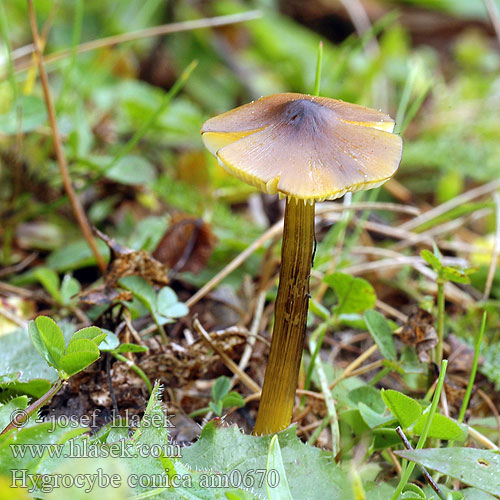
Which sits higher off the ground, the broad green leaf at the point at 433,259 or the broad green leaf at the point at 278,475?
the broad green leaf at the point at 433,259

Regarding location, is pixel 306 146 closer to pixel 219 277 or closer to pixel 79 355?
pixel 79 355

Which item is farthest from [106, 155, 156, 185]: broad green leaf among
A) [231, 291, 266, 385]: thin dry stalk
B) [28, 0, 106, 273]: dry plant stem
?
[231, 291, 266, 385]: thin dry stalk

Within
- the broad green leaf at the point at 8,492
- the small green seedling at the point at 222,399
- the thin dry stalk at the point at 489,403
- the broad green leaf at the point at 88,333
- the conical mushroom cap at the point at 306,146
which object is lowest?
the thin dry stalk at the point at 489,403

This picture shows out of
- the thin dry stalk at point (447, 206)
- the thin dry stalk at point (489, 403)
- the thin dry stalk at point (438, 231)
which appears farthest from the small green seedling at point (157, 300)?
the thin dry stalk at point (447, 206)

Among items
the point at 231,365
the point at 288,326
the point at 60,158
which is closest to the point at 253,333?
the point at 231,365

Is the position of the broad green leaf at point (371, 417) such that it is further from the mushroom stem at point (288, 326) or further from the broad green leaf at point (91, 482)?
the broad green leaf at point (91, 482)

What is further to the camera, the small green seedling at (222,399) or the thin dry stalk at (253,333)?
the thin dry stalk at (253,333)
